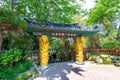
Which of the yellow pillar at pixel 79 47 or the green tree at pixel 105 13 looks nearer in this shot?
the yellow pillar at pixel 79 47

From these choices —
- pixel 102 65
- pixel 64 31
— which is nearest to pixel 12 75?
pixel 64 31

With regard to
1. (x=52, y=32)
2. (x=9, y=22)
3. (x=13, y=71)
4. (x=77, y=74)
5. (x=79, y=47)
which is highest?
(x=9, y=22)

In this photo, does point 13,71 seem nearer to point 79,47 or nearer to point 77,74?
point 77,74

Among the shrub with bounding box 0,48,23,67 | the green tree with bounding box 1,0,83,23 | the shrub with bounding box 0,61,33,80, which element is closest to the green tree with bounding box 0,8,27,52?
the shrub with bounding box 0,48,23,67

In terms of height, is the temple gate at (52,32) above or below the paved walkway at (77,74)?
above

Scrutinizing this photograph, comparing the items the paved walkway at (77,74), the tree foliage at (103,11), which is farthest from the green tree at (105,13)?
the paved walkway at (77,74)

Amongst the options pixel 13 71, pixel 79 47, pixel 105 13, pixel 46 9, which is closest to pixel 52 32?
pixel 79 47

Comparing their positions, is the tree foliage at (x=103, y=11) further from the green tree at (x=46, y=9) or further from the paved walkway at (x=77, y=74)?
the paved walkway at (x=77, y=74)

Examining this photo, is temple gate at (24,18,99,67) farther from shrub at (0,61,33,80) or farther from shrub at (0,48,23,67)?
shrub at (0,48,23,67)

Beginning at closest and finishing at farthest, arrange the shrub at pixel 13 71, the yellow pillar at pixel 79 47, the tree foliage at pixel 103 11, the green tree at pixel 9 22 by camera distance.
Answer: the green tree at pixel 9 22
the shrub at pixel 13 71
the yellow pillar at pixel 79 47
the tree foliage at pixel 103 11

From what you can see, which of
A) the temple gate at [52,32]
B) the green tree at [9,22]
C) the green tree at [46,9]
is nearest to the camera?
the green tree at [9,22]

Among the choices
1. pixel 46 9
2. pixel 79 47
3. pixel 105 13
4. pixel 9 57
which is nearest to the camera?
pixel 9 57

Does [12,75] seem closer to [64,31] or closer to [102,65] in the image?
[64,31]

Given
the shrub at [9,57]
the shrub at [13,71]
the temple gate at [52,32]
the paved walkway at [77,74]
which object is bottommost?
the paved walkway at [77,74]
